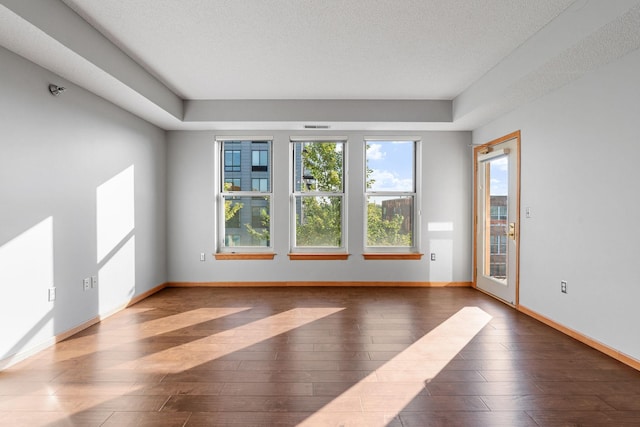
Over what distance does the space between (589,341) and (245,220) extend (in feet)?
14.6

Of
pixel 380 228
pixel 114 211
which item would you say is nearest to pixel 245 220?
pixel 114 211

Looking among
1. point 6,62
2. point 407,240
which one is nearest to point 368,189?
point 407,240

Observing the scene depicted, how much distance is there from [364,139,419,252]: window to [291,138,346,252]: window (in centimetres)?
45

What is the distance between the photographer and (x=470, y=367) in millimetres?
2576

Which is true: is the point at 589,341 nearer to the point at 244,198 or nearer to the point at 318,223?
the point at 318,223

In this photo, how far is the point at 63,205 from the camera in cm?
315

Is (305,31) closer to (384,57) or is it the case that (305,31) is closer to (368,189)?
(384,57)

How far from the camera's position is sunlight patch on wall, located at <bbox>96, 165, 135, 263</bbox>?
145 inches

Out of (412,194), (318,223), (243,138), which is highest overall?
(243,138)

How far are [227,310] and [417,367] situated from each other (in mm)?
2358

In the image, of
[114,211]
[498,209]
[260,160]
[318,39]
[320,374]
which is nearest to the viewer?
[320,374]

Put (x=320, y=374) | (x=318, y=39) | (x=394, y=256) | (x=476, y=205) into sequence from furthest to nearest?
(x=394, y=256), (x=476, y=205), (x=318, y=39), (x=320, y=374)

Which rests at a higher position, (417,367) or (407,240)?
(407,240)

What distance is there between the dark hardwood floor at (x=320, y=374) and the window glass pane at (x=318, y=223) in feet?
5.46
